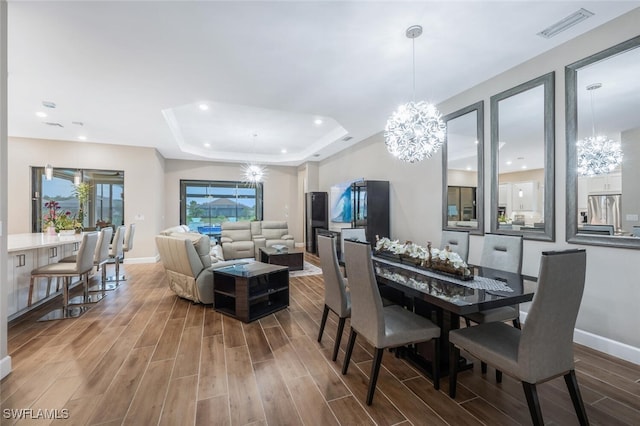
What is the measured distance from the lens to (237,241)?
729cm

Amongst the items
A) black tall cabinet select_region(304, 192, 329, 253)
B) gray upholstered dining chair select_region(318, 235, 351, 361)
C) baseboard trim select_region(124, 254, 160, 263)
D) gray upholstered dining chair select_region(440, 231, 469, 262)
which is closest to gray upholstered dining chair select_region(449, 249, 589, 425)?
gray upholstered dining chair select_region(318, 235, 351, 361)

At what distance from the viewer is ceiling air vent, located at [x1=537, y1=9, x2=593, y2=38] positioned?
235cm

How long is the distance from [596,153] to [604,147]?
0.07 meters

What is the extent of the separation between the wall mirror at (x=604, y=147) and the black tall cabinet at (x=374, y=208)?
2950mm

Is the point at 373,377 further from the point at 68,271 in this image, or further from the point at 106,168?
the point at 106,168

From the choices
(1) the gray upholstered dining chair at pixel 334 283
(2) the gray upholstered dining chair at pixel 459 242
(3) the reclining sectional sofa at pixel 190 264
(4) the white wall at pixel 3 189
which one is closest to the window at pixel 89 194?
(3) the reclining sectional sofa at pixel 190 264

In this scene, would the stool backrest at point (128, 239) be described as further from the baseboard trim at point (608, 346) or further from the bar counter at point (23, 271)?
the baseboard trim at point (608, 346)

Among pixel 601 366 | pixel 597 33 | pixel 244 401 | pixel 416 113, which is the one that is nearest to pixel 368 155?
pixel 416 113

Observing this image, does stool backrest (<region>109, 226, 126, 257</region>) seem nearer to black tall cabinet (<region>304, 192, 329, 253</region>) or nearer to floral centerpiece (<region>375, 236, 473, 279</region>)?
floral centerpiece (<region>375, 236, 473, 279</region>)

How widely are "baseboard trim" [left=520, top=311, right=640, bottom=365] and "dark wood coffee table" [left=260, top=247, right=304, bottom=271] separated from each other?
411 cm

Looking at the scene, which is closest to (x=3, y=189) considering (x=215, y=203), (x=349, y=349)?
(x=349, y=349)

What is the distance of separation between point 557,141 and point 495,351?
7.88 feet

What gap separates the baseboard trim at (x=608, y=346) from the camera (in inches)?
90.9

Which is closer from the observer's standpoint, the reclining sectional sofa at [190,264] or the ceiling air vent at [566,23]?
the ceiling air vent at [566,23]
